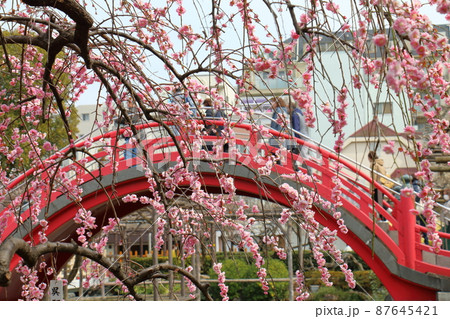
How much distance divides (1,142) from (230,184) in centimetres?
184

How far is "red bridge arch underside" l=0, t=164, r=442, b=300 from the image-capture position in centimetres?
699

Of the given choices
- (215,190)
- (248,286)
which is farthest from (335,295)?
(215,190)

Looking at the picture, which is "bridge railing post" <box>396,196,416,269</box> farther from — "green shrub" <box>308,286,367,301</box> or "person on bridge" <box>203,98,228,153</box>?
"green shrub" <box>308,286,367,301</box>

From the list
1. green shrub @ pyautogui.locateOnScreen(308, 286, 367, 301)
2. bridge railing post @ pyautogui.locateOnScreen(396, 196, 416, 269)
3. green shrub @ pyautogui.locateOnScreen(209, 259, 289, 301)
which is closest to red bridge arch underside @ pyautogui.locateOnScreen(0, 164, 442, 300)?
bridge railing post @ pyautogui.locateOnScreen(396, 196, 416, 269)

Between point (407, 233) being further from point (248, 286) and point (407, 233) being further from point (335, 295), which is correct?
point (248, 286)

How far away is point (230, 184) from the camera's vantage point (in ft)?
13.1

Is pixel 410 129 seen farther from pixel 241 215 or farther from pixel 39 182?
pixel 39 182

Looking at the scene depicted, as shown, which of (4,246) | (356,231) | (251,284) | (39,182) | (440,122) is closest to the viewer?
(4,246)

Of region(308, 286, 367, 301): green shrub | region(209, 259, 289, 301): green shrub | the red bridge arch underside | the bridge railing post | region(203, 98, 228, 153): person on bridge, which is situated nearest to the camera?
region(203, 98, 228, 153): person on bridge

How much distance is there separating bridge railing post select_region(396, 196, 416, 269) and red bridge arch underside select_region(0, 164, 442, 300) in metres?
0.29

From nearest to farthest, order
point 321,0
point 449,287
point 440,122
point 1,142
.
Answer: point 321,0
point 440,122
point 1,142
point 449,287

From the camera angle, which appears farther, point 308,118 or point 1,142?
point 1,142

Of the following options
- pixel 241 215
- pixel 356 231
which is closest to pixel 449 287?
pixel 356 231

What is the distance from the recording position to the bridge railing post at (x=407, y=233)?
6.73 metres
